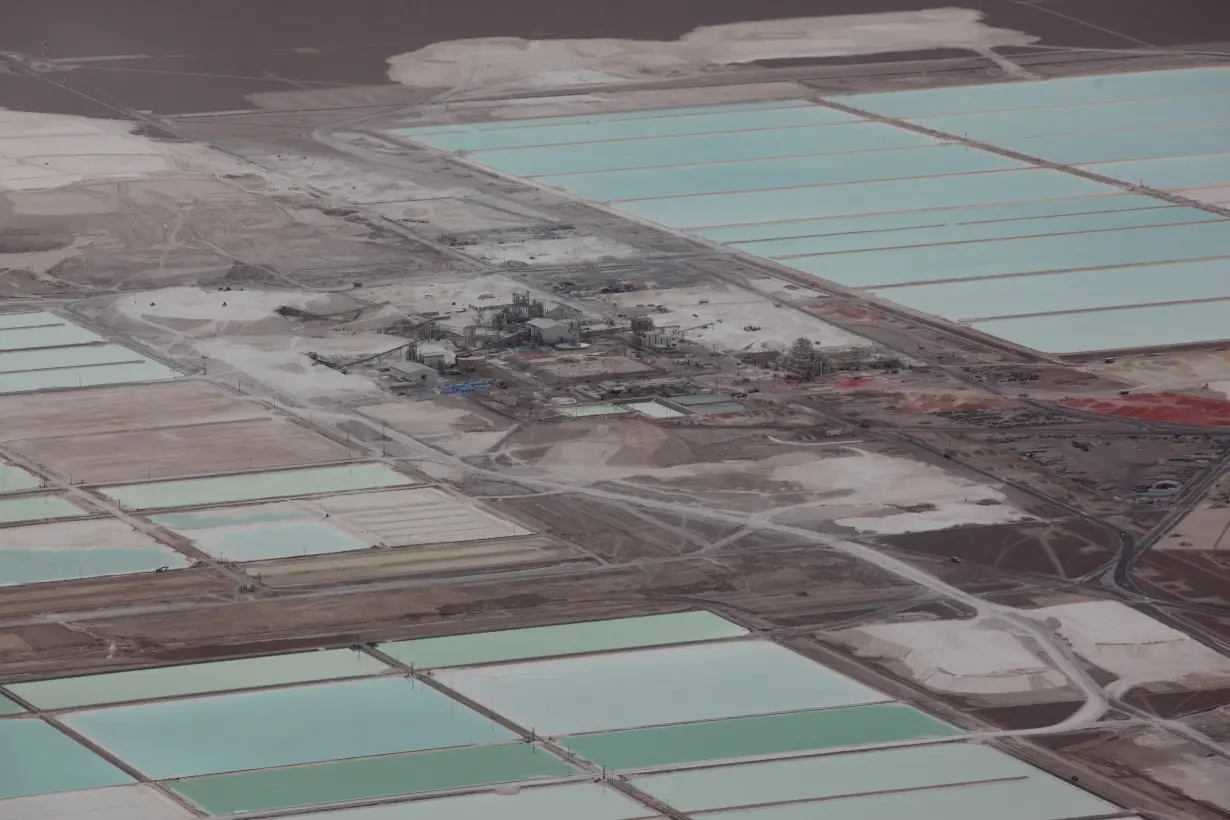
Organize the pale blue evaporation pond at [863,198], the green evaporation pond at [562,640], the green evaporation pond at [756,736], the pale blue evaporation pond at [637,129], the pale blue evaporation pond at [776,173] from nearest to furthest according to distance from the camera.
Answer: the green evaporation pond at [756,736]
the green evaporation pond at [562,640]
the pale blue evaporation pond at [863,198]
the pale blue evaporation pond at [776,173]
the pale blue evaporation pond at [637,129]

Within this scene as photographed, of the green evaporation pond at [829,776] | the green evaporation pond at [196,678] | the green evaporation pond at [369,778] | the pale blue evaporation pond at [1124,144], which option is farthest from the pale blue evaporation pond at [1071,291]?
the green evaporation pond at [369,778]

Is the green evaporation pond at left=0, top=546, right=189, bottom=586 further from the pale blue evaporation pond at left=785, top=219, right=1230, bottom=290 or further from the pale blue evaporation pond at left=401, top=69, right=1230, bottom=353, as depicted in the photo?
the pale blue evaporation pond at left=785, top=219, right=1230, bottom=290

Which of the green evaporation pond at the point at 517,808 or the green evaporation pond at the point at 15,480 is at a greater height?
the green evaporation pond at the point at 517,808

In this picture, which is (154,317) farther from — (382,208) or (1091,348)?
(1091,348)

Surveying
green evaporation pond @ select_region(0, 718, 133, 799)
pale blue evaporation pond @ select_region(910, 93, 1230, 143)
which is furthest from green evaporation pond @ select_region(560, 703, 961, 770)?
pale blue evaporation pond @ select_region(910, 93, 1230, 143)

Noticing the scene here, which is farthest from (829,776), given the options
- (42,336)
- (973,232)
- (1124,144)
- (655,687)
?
(1124,144)

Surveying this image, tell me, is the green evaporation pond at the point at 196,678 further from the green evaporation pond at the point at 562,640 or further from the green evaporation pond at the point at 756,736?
the green evaporation pond at the point at 756,736
